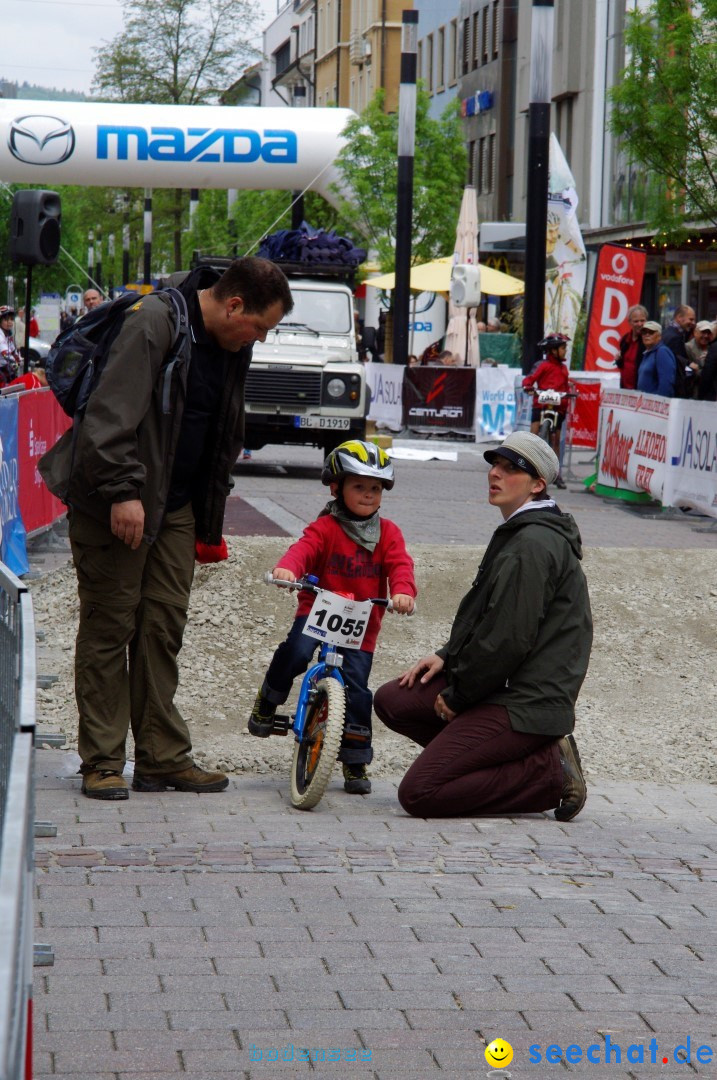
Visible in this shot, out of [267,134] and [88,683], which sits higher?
[267,134]

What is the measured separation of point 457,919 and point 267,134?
23021 mm

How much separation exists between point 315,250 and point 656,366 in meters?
5.84

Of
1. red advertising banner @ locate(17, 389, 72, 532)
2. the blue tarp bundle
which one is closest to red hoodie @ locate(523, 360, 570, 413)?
the blue tarp bundle

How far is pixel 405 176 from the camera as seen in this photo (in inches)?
1134

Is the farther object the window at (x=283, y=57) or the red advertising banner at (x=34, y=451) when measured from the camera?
the window at (x=283, y=57)

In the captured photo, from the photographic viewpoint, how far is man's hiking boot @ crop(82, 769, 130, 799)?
20.1ft

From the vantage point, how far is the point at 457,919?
4.83 meters

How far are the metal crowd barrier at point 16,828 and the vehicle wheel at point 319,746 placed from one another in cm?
265

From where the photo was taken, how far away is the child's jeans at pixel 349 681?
643 centimetres

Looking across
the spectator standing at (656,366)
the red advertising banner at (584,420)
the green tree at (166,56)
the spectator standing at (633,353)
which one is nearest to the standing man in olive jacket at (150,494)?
the spectator standing at (656,366)

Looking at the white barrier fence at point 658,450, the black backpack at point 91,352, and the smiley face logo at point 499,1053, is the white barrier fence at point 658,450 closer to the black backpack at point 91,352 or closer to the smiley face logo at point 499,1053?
the black backpack at point 91,352

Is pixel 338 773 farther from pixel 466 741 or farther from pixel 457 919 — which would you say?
pixel 457 919

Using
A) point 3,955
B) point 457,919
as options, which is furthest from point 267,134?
point 3,955

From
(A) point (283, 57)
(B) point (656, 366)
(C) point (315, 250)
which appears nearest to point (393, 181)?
(C) point (315, 250)
